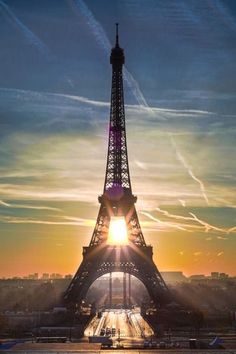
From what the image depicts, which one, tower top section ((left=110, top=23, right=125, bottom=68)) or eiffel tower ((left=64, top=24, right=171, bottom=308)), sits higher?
tower top section ((left=110, top=23, right=125, bottom=68))

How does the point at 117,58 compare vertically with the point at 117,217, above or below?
above

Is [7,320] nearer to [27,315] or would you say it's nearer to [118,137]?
[27,315]

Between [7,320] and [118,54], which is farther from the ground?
[118,54]

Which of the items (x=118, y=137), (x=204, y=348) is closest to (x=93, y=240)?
(x=118, y=137)

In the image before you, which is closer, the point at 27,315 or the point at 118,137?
the point at 27,315

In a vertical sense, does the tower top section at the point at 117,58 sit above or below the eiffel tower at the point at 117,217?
above

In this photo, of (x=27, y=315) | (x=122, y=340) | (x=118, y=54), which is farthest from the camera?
(x=118, y=54)

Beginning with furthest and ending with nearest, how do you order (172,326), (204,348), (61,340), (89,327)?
(89,327)
(172,326)
(61,340)
(204,348)

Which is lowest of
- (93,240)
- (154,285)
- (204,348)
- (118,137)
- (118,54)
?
(204,348)
